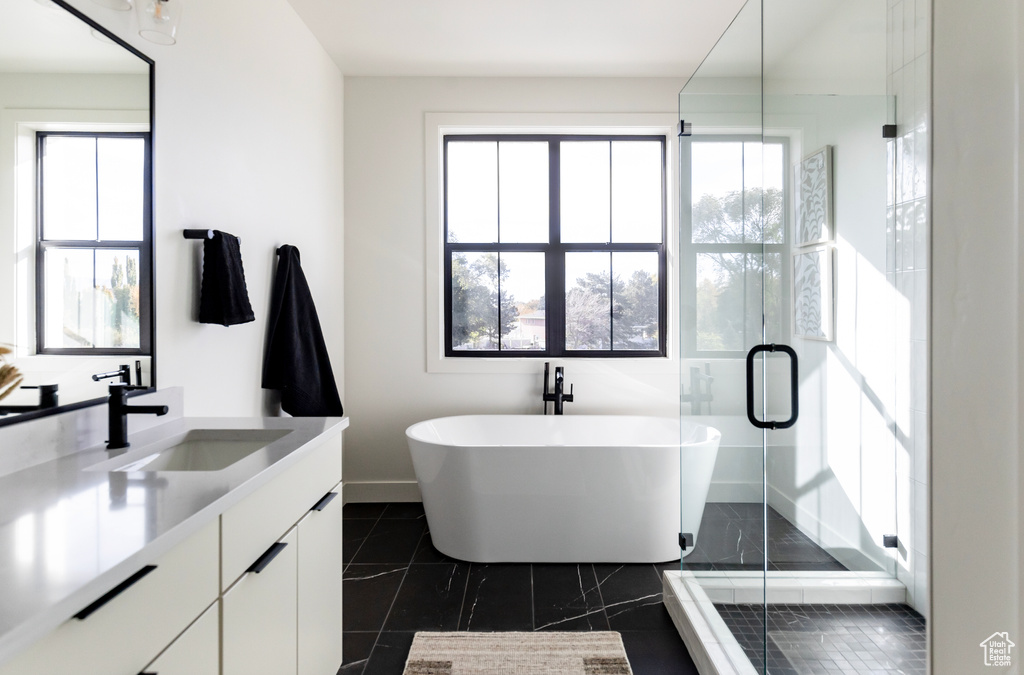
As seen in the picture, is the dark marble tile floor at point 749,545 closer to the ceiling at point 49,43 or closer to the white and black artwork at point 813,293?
the white and black artwork at point 813,293

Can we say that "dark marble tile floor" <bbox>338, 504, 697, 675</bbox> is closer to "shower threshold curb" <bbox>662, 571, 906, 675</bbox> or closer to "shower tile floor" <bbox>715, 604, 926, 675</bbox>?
"shower threshold curb" <bbox>662, 571, 906, 675</bbox>

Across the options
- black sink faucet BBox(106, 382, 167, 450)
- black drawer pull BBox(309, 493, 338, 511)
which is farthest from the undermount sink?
black drawer pull BBox(309, 493, 338, 511)

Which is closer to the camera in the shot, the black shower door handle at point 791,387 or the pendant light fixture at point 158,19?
the black shower door handle at point 791,387

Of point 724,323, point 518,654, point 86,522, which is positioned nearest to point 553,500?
point 518,654

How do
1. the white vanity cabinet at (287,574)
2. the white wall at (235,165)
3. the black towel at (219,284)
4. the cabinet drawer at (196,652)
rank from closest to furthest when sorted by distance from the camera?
the cabinet drawer at (196,652) → the white vanity cabinet at (287,574) → the white wall at (235,165) → the black towel at (219,284)

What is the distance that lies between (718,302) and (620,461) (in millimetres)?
1050

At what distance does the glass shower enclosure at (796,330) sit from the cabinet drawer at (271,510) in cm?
120

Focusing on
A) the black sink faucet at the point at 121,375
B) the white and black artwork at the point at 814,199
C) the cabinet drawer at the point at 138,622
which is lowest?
the cabinet drawer at the point at 138,622

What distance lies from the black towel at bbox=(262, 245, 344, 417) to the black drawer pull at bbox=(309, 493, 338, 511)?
1.02 m

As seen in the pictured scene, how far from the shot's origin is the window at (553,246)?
3.65 meters

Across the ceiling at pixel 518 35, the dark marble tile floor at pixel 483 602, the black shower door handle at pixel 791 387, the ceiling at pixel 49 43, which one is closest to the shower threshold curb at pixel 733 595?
the dark marble tile floor at pixel 483 602

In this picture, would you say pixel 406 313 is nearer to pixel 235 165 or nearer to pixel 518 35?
pixel 235 165
